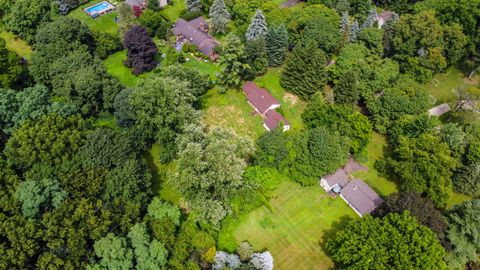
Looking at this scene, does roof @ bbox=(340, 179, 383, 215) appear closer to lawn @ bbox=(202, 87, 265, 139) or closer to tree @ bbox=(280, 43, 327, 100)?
lawn @ bbox=(202, 87, 265, 139)

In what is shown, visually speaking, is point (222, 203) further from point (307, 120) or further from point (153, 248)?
point (307, 120)

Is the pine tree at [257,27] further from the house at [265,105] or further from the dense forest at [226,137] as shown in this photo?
the house at [265,105]

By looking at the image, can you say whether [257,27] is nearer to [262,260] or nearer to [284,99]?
[284,99]

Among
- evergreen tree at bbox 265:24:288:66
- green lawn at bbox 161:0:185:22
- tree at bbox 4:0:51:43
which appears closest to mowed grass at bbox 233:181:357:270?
evergreen tree at bbox 265:24:288:66

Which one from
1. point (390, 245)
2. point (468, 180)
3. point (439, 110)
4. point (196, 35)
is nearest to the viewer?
point (390, 245)

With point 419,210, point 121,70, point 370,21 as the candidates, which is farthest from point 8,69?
point 370,21


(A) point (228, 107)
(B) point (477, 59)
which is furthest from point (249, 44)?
(B) point (477, 59)

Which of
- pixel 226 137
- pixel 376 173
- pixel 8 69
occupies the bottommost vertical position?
pixel 376 173
